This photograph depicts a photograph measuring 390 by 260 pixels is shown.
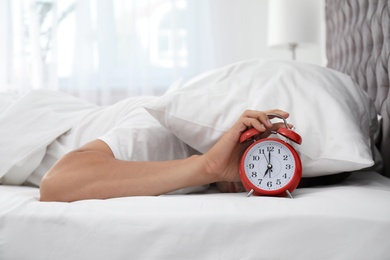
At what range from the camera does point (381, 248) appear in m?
0.90

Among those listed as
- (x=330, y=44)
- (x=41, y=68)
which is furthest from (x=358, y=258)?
(x=41, y=68)

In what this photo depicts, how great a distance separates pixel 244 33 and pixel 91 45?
1112mm

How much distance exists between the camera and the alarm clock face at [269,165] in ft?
3.72

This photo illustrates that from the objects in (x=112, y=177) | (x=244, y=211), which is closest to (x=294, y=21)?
(x=112, y=177)

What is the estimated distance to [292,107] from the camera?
1.26m

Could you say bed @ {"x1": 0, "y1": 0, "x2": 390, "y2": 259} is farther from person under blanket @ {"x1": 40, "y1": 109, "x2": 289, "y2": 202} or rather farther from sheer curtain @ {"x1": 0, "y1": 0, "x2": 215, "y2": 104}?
sheer curtain @ {"x1": 0, "y1": 0, "x2": 215, "y2": 104}

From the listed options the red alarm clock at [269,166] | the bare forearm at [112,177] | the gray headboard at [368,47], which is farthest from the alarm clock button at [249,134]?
the gray headboard at [368,47]

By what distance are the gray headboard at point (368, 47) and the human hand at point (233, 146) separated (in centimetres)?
57

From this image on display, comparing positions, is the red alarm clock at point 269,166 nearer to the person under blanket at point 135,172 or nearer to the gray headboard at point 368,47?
the person under blanket at point 135,172

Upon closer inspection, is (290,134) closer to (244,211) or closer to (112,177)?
(244,211)

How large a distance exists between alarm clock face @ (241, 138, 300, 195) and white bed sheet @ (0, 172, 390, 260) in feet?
0.40

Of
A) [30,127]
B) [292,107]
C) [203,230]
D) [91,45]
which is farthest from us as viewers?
[91,45]

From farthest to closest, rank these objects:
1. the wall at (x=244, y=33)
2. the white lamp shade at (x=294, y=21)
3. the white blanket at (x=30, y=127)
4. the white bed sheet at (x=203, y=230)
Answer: the wall at (x=244, y=33)
the white lamp shade at (x=294, y=21)
the white blanket at (x=30, y=127)
the white bed sheet at (x=203, y=230)

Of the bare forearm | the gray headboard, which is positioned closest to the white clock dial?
the bare forearm
